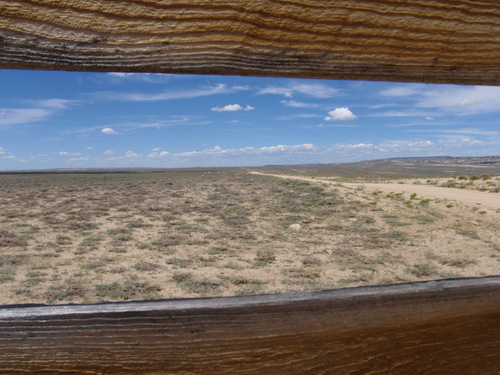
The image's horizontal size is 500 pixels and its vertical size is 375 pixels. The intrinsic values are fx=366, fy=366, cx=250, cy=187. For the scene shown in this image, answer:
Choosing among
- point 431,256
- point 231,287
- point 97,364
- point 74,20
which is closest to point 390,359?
point 97,364

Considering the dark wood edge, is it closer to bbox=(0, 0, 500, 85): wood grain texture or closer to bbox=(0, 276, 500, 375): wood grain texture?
bbox=(0, 276, 500, 375): wood grain texture

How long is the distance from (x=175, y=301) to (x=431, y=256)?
11.6 metres

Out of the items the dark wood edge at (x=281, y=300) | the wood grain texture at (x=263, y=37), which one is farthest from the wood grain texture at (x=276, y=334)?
the wood grain texture at (x=263, y=37)

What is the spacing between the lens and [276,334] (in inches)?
29.4

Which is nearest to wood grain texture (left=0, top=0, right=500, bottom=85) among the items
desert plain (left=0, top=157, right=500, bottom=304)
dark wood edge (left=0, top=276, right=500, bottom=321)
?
dark wood edge (left=0, top=276, right=500, bottom=321)

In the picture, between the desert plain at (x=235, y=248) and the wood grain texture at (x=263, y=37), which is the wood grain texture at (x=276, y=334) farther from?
the desert plain at (x=235, y=248)

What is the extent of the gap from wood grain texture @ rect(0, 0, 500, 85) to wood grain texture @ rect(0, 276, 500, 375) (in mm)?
464

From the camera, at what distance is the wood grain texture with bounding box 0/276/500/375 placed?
69cm

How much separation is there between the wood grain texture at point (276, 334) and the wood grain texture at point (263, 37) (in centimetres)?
46

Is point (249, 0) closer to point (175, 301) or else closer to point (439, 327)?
point (175, 301)

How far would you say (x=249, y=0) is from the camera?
2.22 feet

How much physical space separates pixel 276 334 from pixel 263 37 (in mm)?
592

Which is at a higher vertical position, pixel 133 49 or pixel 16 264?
pixel 133 49

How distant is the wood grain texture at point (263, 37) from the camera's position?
63cm
